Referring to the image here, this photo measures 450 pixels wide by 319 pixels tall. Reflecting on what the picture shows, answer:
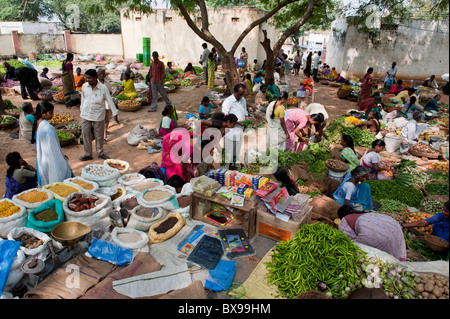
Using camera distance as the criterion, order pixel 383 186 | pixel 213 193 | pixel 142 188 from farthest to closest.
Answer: pixel 383 186 < pixel 142 188 < pixel 213 193

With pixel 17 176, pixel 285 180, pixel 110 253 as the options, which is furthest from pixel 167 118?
pixel 110 253

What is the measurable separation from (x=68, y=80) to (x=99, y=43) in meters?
17.8

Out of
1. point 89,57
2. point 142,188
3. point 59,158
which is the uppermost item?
point 89,57

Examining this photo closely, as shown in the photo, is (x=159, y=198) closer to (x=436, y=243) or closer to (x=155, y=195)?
(x=155, y=195)

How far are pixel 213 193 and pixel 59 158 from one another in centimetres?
246

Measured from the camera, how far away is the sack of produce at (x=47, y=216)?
3461 millimetres

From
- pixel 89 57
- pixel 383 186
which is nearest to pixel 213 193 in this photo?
pixel 383 186

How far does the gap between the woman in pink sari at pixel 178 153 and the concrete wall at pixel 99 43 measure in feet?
74.6

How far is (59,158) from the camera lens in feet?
14.8

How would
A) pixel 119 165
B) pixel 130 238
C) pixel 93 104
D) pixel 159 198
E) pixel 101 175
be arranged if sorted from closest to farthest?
pixel 130 238 < pixel 159 198 < pixel 101 175 < pixel 119 165 < pixel 93 104

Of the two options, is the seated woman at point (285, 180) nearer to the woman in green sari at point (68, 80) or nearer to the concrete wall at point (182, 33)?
the woman in green sari at point (68, 80)

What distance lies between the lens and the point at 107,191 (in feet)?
14.4

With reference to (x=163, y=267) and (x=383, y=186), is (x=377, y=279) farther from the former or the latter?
(x=383, y=186)

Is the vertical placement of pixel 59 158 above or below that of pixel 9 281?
above
